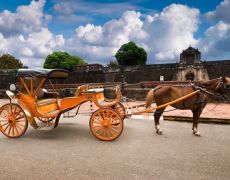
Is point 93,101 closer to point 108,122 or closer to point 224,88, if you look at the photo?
point 108,122

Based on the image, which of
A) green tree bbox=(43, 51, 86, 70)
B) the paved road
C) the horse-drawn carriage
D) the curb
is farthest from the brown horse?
green tree bbox=(43, 51, 86, 70)

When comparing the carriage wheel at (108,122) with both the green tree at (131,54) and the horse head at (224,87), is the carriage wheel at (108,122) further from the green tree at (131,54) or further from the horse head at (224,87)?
the green tree at (131,54)

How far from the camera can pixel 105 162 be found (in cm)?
402

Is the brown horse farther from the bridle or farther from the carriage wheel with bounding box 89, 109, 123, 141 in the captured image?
the carriage wheel with bounding box 89, 109, 123, 141

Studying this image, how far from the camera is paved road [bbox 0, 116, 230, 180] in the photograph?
354cm

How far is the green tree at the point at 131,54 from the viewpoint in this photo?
48.3m

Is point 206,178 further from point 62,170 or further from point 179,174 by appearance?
point 62,170

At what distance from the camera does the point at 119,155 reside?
4.36m

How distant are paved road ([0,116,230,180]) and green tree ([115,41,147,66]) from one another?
42927mm

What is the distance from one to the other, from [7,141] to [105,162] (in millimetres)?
2710

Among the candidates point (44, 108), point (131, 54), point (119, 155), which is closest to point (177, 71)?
point (131, 54)

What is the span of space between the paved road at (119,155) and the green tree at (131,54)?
42.9 m

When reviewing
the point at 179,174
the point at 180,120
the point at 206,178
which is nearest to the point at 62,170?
the point at 179,174

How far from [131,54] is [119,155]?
44.8 meters
